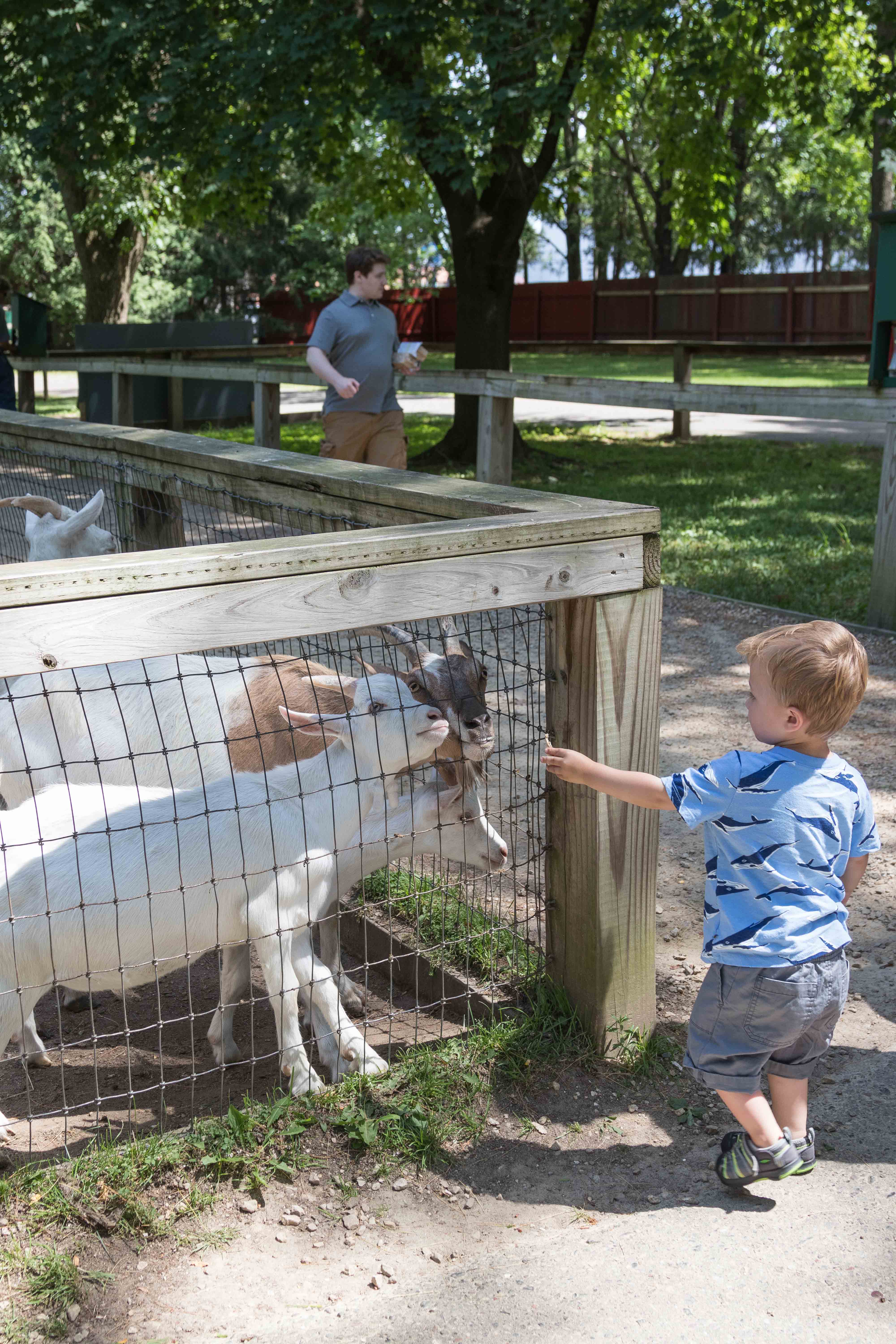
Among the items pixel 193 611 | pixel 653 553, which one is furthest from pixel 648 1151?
pixel 193 611

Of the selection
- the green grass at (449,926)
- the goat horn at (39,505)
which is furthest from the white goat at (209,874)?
the goat horn at (39,505)

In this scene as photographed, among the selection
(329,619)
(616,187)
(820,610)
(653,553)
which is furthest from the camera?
(616,187)

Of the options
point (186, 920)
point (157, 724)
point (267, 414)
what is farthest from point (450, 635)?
point (267, 414)

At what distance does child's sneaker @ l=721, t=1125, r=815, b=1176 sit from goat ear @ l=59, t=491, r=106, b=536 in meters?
3.10

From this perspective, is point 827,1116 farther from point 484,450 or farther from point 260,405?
point 260,405

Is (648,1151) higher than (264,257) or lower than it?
lower

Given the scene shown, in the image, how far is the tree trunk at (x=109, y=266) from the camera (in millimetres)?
21344

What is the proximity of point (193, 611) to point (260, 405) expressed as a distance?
8999mm

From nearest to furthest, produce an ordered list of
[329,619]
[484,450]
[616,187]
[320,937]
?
[329,619]
[320,937]
[484,450]
[616,187]

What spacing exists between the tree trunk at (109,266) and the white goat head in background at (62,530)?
17.6 metres

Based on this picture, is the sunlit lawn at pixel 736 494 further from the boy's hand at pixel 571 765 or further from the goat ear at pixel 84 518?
the boy's hand at pixel 571 765

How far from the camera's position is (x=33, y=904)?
2777 mm

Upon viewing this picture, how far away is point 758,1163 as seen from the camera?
8.55 feet

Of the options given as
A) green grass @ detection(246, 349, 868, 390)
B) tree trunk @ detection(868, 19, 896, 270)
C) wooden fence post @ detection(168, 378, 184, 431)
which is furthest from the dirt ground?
green grass @ detection(246, 349, 868, 390)
